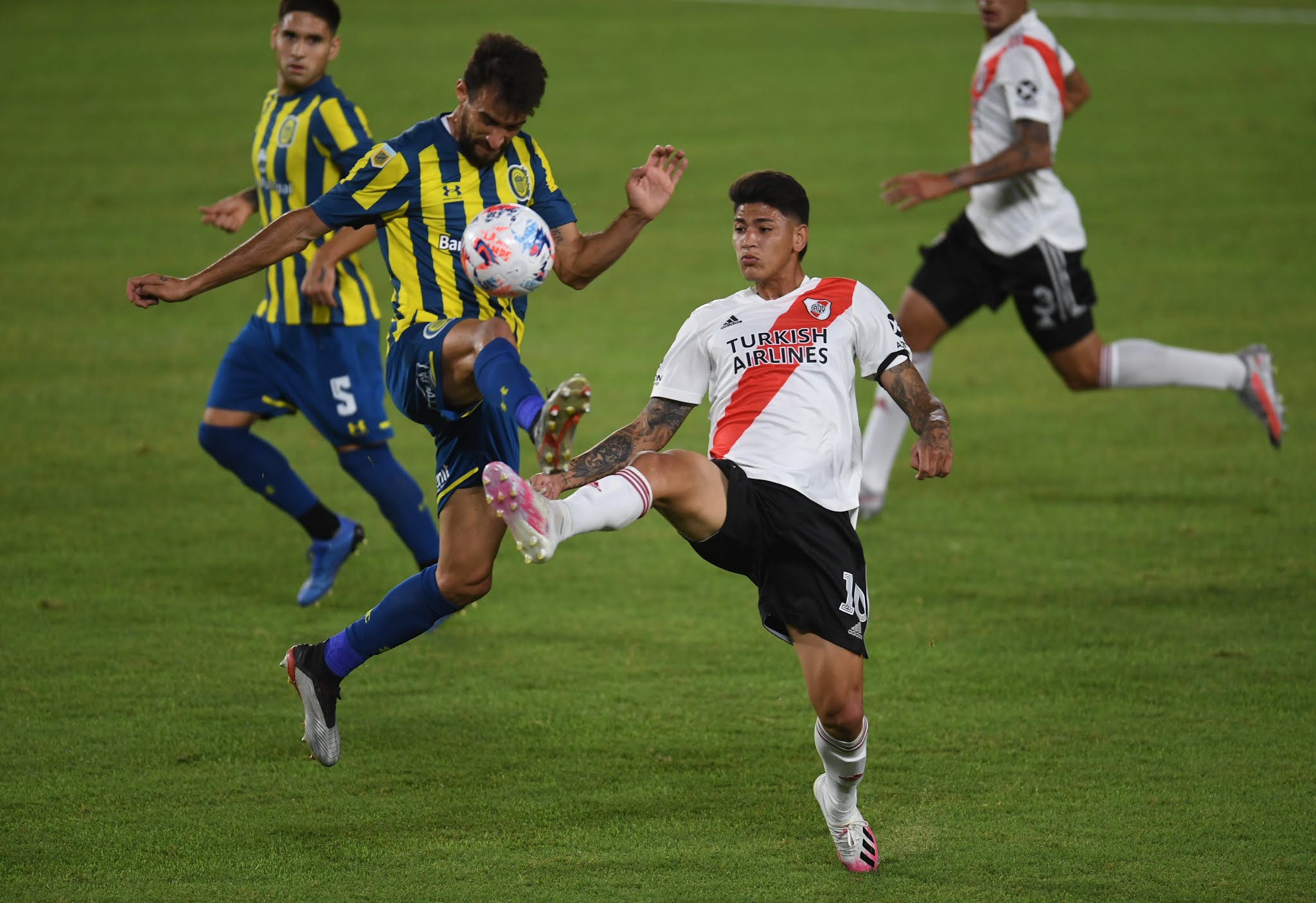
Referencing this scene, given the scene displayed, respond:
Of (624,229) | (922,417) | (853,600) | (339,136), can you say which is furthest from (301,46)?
(853,600)

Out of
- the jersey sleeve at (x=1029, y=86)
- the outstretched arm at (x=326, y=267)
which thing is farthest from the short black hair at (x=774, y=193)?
the jersey sleeve at (x=1029, y=86)

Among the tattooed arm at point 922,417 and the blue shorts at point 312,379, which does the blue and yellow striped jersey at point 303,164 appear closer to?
the blue shorts at point 312,379

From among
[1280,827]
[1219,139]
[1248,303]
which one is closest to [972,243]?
[1280,827]

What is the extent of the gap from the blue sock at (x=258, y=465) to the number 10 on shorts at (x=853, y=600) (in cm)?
319

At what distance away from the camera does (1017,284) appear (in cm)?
805

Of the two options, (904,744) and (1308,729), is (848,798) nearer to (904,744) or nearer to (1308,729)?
(904,744)

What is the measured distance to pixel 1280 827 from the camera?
4.87 metres

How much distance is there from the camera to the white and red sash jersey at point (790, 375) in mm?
4633

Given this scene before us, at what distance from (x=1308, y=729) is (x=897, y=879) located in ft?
6.32

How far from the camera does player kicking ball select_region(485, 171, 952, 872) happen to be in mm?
4434

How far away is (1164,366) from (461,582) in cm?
430

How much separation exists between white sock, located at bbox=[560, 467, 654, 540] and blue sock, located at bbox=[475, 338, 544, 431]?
11.5 inches

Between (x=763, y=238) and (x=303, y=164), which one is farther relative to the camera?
(x=303, y=164)

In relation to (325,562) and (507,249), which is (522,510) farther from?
(325,562)
